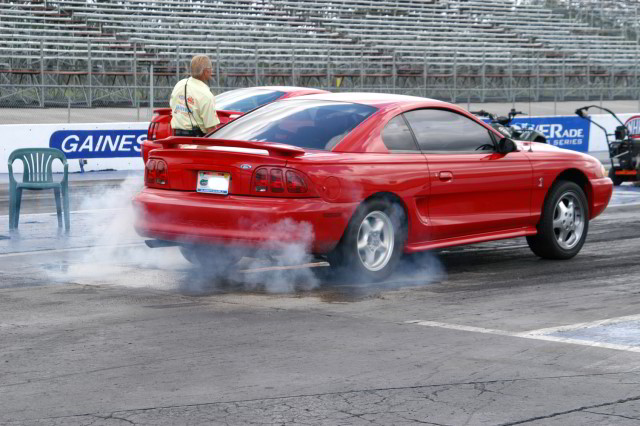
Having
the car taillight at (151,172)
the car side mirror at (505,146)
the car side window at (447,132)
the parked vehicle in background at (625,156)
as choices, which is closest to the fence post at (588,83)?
the parked vehicle in background at (625,156)

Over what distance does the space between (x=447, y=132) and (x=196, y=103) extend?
3.39 m

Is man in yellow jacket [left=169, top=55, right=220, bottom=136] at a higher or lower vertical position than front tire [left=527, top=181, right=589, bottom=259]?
higher

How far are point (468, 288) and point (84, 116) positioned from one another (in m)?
15.7

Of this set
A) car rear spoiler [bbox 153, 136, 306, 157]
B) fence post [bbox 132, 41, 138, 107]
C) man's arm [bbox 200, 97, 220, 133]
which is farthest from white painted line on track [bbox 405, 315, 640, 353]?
fence post [bbox 132, 41, 138, 107]

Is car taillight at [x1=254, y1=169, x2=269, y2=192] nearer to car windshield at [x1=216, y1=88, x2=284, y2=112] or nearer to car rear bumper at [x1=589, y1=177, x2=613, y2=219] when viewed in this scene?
car rear bumper at [x1=589, y1=177, x2=613, y2=219]

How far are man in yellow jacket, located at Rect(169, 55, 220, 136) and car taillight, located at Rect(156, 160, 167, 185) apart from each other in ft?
9.84

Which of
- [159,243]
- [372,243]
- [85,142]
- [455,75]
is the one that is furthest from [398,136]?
[455,75]

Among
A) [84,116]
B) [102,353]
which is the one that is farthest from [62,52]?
[102,353]

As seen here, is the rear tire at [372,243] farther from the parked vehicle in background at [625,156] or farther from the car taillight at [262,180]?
the parked vehicle in background at [625,156]

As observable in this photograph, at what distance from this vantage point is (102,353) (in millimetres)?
6148

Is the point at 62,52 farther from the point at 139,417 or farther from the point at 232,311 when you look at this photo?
the point at 139,417

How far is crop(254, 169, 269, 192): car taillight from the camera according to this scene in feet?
26.6

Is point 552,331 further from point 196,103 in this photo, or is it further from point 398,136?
point 196,103

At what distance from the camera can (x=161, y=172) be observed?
343 inches
